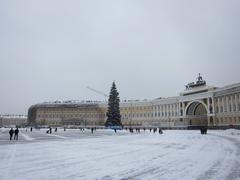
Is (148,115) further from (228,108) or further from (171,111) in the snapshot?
(228,108)

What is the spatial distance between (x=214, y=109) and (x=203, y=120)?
13052mm

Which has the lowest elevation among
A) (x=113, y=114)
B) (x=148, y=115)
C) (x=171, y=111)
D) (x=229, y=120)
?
(x=229, y=120)

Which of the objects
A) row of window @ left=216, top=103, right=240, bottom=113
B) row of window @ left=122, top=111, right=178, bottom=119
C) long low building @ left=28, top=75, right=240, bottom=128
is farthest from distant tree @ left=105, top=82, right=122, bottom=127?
row of window @ left=122, top=111, right=178, bottom=119

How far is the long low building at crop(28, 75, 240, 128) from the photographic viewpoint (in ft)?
272

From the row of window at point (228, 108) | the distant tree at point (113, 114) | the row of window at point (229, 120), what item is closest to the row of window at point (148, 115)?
the row of window at point (228, 108)

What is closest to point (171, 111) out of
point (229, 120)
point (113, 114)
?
point (229, 120)

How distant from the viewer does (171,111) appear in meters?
116

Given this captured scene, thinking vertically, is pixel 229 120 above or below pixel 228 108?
below

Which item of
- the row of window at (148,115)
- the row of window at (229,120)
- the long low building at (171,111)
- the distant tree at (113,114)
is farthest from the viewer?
the row of window at (148,115)

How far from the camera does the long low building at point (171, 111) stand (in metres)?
82.9

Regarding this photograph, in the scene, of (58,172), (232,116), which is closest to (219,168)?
(58,172)

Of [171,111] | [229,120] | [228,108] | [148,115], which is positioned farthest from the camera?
[148,115]

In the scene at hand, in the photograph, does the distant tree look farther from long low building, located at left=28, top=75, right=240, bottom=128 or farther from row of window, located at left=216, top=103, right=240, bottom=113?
row of window, located at left=216, top=103, right=240, bottom=113

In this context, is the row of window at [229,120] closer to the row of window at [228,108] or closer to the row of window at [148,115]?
the row of window at [228,108]
